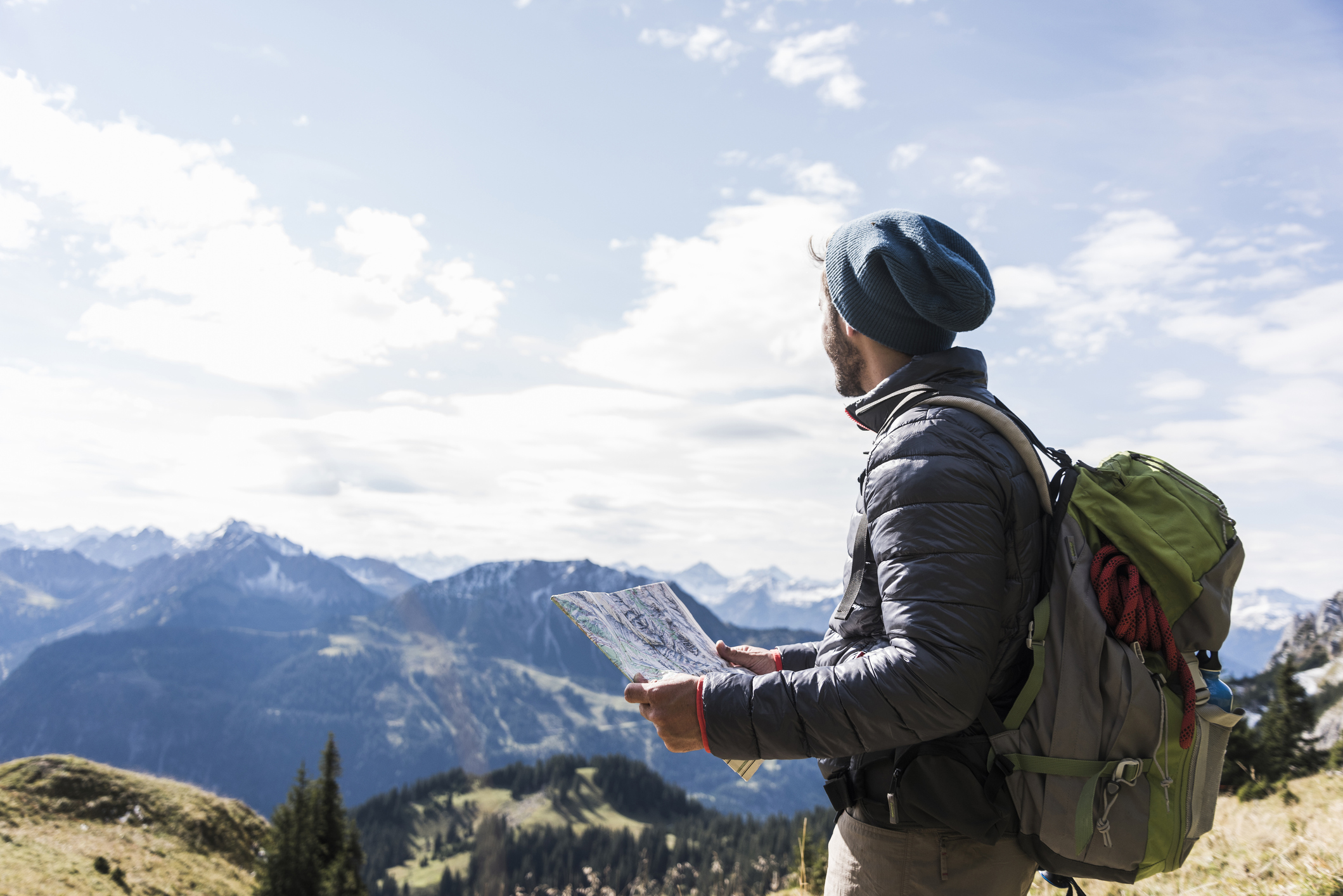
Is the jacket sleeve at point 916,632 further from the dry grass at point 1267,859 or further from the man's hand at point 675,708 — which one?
the dry grass at point 1267,859

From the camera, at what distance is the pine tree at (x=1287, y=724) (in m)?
43.2

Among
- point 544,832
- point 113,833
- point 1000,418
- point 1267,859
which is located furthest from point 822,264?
point 544,832

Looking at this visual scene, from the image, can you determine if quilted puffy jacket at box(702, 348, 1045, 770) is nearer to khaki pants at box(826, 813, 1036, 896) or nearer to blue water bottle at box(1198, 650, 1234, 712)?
khaki pants at box(826, 813, 1036, 896)

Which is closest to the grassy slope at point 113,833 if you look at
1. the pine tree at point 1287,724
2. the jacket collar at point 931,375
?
the jacket collar at point 931,375

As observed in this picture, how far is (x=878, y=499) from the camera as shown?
266 centimetres

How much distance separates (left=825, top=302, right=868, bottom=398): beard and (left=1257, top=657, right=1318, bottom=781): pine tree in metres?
52.2

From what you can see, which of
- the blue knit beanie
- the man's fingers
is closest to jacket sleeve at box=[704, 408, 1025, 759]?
the blue knit beanie

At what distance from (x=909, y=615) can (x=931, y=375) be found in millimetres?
1015

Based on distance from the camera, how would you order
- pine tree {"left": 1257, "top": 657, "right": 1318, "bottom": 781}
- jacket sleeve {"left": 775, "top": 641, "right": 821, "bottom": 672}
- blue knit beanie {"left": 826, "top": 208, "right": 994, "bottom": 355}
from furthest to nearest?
pine tree {"left": 1257, "top": 657, "right": 1318, "bottom": 781}, jacket sleeve {"left": 775, "top": 641, "right": 821, "bottom": 672}, blue knit beanie {"left": 826, "top": 208, "right": 994, "bottom": 355}

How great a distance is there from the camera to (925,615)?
2.43m

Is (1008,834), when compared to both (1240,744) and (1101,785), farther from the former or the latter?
(1240,744)

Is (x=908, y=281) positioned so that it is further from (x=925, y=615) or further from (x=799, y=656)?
(x=799, y=656)

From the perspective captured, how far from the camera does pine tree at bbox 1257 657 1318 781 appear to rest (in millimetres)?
43156

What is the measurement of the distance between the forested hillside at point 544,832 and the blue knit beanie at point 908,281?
382ft
